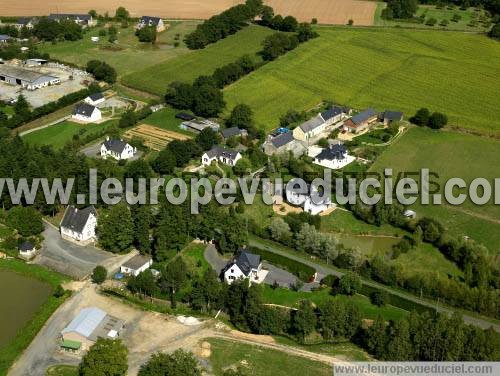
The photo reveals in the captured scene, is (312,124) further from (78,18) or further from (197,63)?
(78,18)

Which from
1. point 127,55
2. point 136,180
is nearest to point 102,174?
point 136,180

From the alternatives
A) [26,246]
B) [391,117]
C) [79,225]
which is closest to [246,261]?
[79,225]

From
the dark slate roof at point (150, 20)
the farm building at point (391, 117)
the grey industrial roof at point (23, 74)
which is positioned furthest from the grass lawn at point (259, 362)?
the dark slate roof at point (150, 20)

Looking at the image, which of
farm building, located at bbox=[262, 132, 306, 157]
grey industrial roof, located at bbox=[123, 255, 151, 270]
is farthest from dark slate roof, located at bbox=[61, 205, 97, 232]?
farm building, located at bbox=[262, 132, 306, 157]

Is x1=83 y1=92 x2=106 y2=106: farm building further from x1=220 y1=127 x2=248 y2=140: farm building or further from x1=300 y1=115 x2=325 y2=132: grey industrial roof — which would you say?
x1=300 y1=115 x2=325 y2=132: grey industrial roof

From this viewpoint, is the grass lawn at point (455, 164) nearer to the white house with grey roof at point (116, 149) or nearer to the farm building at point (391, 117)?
the farm building at point (391, 117)

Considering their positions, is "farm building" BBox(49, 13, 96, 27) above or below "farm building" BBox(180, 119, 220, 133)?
above
